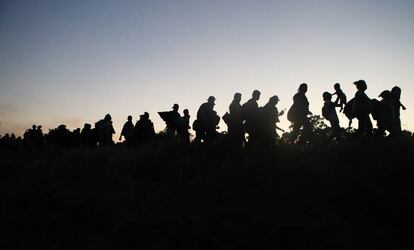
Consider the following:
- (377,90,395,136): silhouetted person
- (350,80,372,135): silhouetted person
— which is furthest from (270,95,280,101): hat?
(377,90,395,136): silhouetted person

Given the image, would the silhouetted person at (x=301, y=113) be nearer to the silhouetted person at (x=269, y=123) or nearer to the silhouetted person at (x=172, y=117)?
the silhouetted person at (x=269, y=123)

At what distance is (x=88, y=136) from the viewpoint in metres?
22.0

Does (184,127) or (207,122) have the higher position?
(184,127)

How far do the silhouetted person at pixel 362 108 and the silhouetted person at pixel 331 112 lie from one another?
588mm

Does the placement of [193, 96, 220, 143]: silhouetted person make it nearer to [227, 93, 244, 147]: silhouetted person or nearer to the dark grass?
[227, 93, 244, 147]: silhouetted person

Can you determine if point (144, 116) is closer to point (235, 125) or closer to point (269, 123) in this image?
point (235, 125)

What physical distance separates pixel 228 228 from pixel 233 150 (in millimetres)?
5183

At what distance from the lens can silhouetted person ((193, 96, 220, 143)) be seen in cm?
1638

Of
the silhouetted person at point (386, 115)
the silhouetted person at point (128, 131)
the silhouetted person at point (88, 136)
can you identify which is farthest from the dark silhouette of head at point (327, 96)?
the silhouetted person at point (88, 136)

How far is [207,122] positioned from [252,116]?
180 cm

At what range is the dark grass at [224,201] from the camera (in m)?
9.47

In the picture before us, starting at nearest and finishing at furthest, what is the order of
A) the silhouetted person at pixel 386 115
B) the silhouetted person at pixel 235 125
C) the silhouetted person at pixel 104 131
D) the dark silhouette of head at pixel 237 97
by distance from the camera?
1. the silhouetted person at pixel 386 115
2. the silhouetted person at pixel 235 125
3. the dark silhouette of head at pixel 237 97
4. the silhouetted person at pixel 104 131

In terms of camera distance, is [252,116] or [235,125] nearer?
[252,116]

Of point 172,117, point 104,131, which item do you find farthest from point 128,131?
point 172,117
